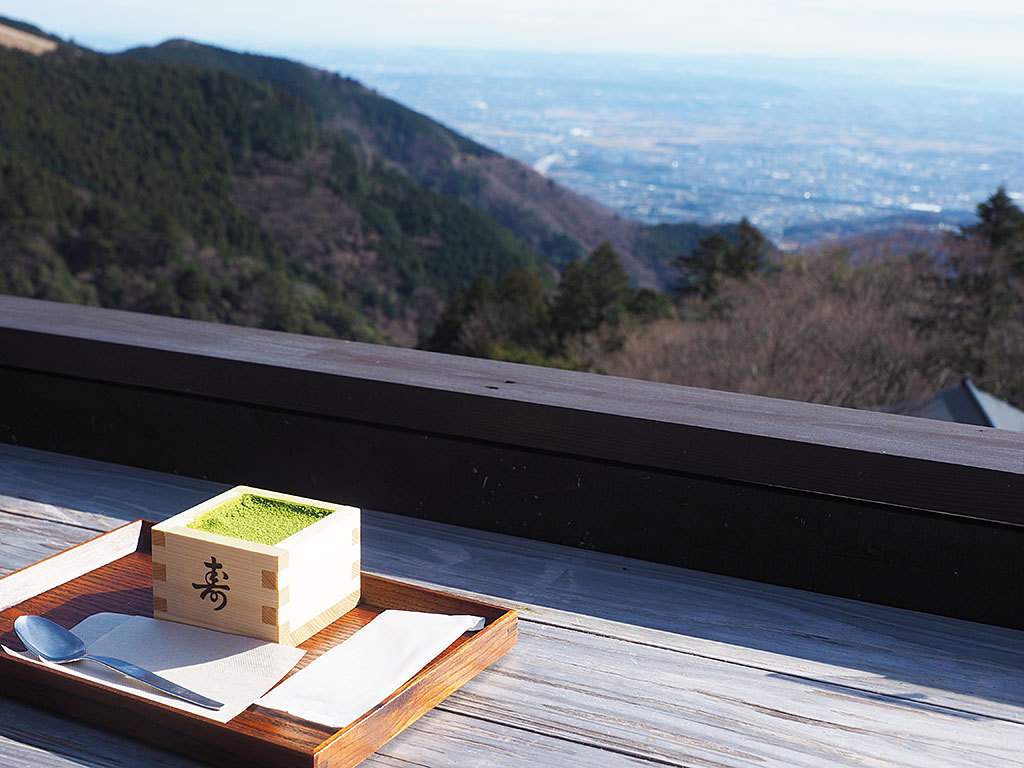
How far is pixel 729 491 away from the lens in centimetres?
118

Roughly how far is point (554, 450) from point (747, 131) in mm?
78050

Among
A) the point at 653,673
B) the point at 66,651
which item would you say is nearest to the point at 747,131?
the point at 653,673

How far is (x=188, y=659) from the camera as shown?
2.60 ft

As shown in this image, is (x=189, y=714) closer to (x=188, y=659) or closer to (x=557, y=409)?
(x=188, y=659)

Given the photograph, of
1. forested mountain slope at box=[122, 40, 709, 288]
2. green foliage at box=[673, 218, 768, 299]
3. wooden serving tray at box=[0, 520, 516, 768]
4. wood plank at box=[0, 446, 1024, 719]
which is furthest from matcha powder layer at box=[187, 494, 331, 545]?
forested mountain slope at box=[122, 40, 709, 288]

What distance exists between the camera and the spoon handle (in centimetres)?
73

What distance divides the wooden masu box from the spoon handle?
0.09 meters

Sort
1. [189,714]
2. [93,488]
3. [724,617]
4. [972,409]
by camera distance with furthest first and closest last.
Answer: [972,409] → [93,488] → [724,617] → [189,714]

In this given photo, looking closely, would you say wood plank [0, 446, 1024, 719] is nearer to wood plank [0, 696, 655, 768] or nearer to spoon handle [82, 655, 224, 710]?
wood plank [0, 696, 655, 768]

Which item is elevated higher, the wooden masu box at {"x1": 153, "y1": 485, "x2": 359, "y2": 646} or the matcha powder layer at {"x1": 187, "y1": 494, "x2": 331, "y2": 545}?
the matcha powder layer at {"x1": 187, "y1": 494, "x2": 331, "y2": 545}

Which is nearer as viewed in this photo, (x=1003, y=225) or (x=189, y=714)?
(x=189, y=714)

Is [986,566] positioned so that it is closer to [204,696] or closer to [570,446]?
[570,446]

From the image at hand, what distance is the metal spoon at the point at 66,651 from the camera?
0.74 meters

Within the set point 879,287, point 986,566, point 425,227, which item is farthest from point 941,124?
point 986,566
